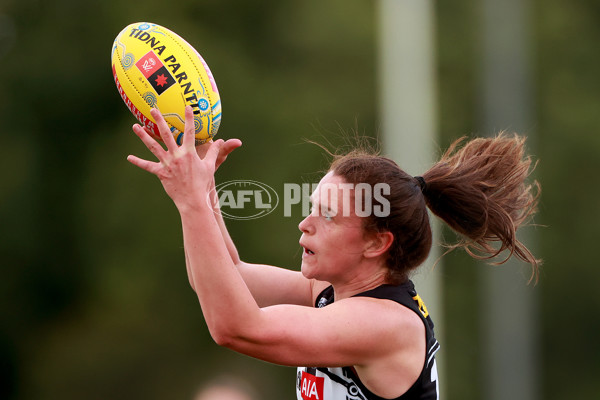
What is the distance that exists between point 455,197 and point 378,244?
46 centimetres

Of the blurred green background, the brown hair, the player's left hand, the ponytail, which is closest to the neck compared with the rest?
the brown hair

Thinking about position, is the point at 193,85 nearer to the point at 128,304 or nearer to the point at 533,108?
the point at 128,304

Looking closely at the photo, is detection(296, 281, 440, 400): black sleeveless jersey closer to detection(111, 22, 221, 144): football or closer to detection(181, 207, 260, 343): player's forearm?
detection(181, 207, 260, 343): player's forearm

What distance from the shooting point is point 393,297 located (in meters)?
2.80

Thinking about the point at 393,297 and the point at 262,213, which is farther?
the point at 262,213

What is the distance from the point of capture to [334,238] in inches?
113

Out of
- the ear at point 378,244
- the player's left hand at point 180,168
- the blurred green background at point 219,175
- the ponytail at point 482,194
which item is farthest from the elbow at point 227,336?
A: the blurred green background at point 219,175

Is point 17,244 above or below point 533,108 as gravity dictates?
below

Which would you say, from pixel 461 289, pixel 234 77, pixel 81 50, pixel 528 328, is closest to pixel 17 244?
pixel 81 50

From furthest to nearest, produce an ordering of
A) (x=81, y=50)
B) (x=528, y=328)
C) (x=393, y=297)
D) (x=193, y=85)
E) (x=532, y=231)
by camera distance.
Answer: (x=81, y=50)
(x=532, y=231)
(x=528, y=328)
(x=193, y=85)
(x=393, y=297)

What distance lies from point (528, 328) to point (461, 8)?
503 centimetres

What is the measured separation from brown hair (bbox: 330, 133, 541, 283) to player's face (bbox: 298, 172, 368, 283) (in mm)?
54

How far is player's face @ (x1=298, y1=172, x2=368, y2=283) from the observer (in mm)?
2863

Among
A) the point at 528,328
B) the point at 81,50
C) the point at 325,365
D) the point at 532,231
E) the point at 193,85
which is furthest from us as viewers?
the point at 81,50
